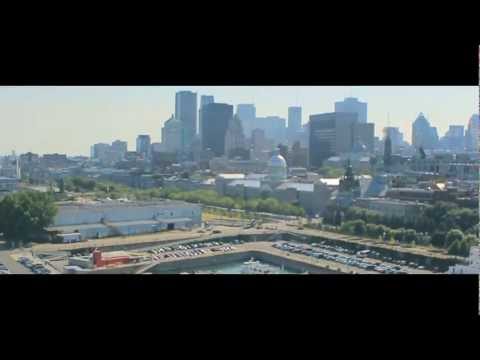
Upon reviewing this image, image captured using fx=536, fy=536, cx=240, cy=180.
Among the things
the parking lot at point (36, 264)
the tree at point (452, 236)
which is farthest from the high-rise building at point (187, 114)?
the tree at point (452, 236)

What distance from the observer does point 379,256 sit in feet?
20.0

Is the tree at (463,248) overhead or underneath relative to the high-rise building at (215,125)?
underneath

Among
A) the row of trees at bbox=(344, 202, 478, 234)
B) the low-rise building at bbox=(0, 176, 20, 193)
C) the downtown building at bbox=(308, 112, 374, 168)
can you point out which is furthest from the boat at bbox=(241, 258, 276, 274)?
the downtown building at bbox=(308, 112, 374, 168)

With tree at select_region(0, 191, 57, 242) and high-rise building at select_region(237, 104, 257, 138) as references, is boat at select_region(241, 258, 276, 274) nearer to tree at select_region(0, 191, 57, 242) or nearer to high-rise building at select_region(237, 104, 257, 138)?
tree at select_region(0, 191, 57, 242)

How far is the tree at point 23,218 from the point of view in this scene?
Answer: 6852 mm

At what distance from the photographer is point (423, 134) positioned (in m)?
20.6

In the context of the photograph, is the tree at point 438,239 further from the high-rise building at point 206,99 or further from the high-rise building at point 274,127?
the high-rise building at point 206,99

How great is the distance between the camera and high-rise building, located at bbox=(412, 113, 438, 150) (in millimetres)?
20266

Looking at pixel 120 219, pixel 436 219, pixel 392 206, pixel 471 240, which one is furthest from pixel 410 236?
pixel 120 219

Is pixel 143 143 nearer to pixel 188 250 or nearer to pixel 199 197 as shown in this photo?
pixel 199 197

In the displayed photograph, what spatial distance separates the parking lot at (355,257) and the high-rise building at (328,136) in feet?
37.3
